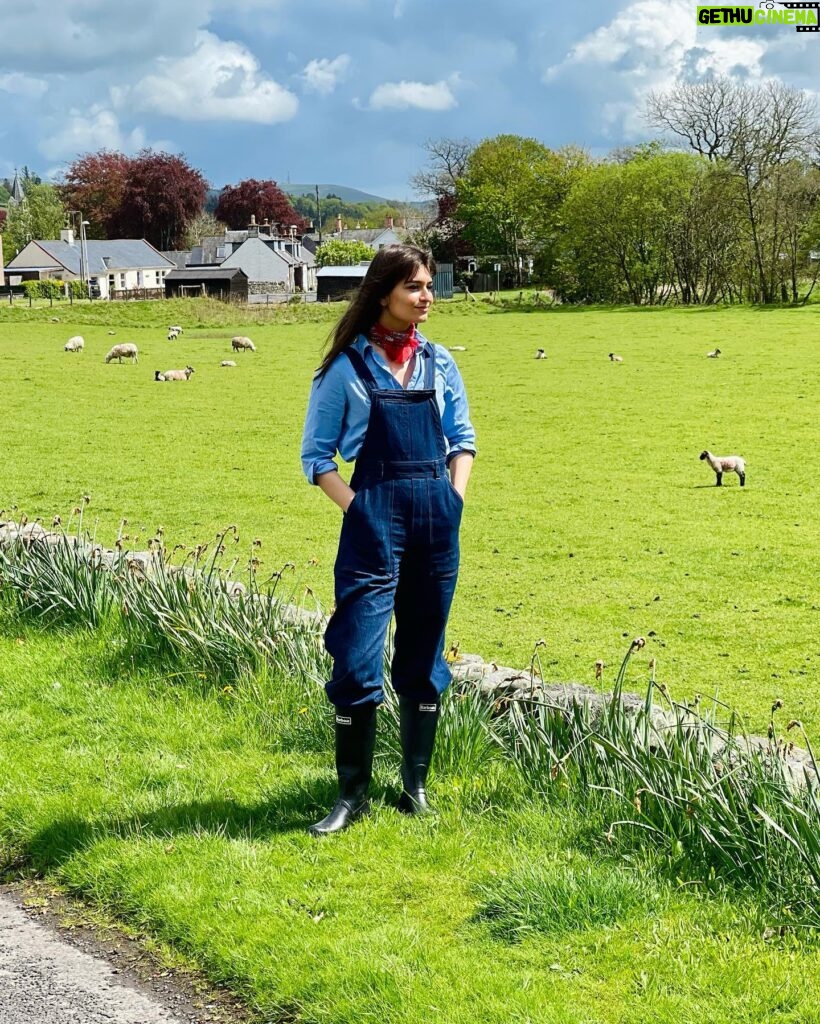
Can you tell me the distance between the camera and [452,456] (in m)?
4.59

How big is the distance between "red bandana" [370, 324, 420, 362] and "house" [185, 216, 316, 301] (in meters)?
81.7

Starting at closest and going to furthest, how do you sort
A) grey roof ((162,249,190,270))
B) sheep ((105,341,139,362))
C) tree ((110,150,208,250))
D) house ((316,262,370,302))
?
sheep ((105,341,139,362))
house ((316,262,370,302))
grey roof ((162,249,190,270))
tree ((110,150,208,250))

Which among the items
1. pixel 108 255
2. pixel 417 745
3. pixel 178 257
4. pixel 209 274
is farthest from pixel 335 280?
pixel 417 745

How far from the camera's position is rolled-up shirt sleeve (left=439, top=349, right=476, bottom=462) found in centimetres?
453

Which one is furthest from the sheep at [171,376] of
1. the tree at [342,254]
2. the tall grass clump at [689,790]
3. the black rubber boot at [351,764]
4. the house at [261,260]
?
the tree at [342,254]

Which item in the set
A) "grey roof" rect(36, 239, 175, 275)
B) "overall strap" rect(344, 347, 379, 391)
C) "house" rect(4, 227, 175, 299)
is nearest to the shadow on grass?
"overall strap" rect(344, 347, 379, 391)

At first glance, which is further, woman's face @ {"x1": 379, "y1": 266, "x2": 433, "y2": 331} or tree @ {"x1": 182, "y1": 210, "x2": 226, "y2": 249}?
tree @ {"x1": 182, "y1": 210, "x2": 226, "y2": 249}

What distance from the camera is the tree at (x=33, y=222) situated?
388ft

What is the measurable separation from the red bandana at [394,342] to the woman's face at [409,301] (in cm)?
4

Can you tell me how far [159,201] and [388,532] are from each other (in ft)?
389

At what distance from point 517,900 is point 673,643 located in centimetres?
444

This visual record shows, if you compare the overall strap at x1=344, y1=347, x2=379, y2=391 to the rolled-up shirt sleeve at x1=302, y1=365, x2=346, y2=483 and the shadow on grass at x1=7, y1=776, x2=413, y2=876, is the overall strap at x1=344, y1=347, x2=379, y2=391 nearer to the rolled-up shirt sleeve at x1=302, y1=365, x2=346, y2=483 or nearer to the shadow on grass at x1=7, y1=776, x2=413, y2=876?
the rolled-up shirt sleeve at x1=302, y1=365, x2=346, y2=483

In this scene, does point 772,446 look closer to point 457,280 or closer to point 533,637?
point 533,637

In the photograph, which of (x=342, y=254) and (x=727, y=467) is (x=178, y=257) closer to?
(x=342, y=254)
